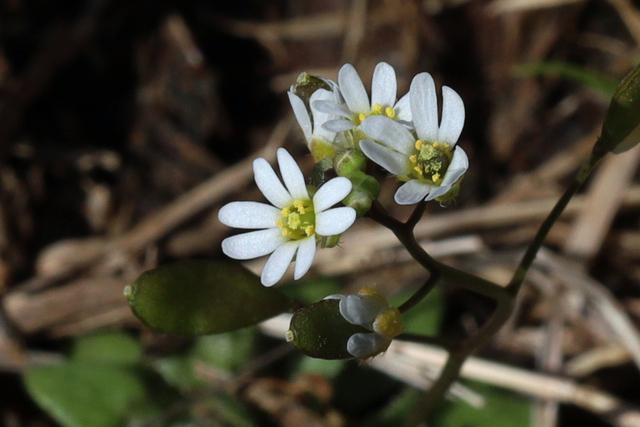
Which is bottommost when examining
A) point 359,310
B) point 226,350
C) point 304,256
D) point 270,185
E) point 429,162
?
point 226,350

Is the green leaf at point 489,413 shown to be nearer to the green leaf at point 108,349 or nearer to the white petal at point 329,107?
the green leaf at point 108,349

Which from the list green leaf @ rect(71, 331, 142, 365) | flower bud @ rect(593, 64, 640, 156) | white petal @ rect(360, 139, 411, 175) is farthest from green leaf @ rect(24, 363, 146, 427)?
flower bud @ rect(593, 64, 640, 156)

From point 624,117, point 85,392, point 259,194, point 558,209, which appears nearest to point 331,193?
point 558,209

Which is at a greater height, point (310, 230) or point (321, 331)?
point (310, 230)

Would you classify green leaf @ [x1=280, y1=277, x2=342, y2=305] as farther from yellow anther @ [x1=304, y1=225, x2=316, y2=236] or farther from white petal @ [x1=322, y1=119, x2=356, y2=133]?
white petal @ [x1=322, y1=119, x2=356, y2=133]

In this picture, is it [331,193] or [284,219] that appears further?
[284,219]

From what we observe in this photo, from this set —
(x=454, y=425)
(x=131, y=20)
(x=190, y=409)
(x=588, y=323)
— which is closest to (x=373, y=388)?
(x=454, y=425)

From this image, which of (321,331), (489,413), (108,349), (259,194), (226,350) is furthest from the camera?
(259,194)

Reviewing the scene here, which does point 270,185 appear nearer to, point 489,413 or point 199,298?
point 199,298
